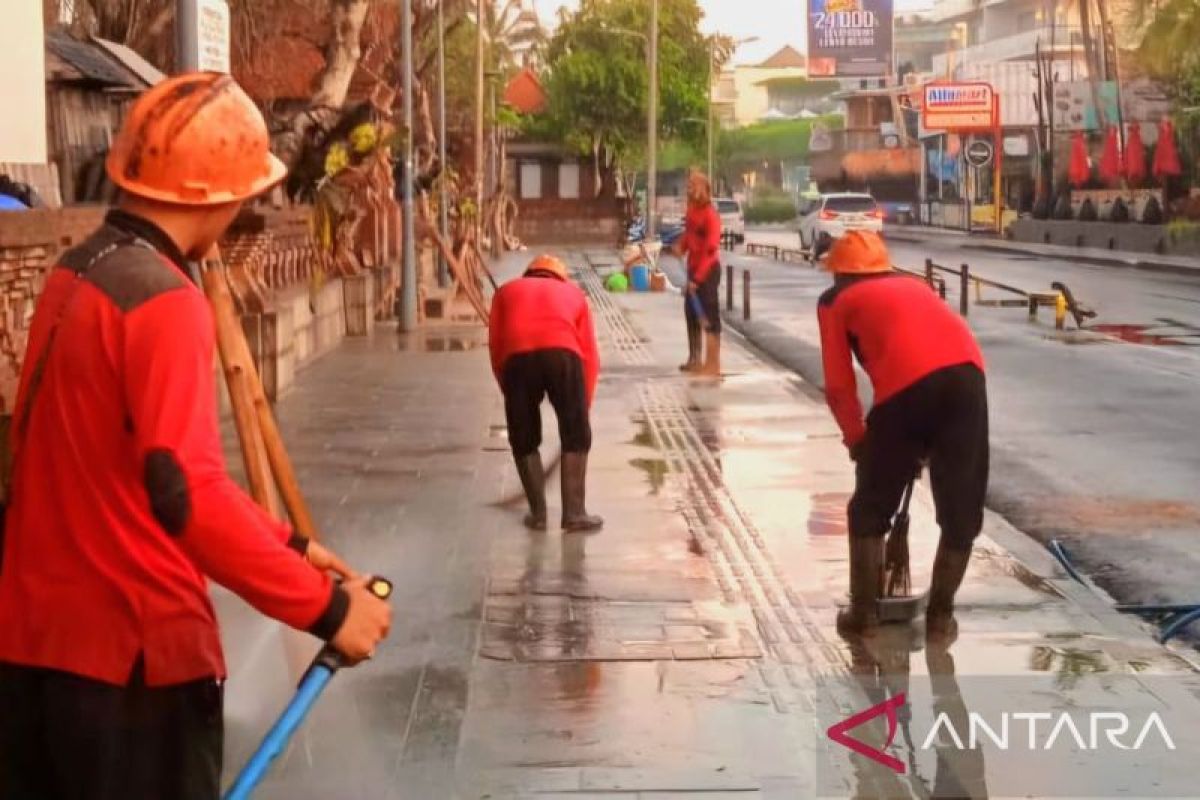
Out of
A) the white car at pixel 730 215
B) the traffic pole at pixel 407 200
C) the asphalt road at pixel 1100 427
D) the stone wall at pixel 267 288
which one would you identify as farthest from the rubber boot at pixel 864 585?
the white car at pixel 730 215

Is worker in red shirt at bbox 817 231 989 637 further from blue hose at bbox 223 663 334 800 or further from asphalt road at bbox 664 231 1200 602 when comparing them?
blue hose at bbox 223 663 334 800

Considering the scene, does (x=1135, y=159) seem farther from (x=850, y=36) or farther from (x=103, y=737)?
(x=103, y=737)

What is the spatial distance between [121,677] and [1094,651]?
5042mm

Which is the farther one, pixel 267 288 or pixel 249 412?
pixel 267 288

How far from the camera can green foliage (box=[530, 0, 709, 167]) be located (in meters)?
74.8

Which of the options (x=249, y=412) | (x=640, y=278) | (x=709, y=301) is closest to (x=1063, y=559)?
(x=249, y=412)

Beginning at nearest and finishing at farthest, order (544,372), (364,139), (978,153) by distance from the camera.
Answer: (544,372) → (364,139) → (978,153)

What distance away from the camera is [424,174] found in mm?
29391

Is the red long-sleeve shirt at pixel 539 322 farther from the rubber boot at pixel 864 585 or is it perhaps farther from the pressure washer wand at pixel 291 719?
the pressure washer wand at pixel 291 719

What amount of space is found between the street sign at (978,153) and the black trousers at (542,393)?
68.9 meters

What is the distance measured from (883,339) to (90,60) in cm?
813

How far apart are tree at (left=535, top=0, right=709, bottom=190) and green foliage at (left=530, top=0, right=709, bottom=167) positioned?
0.12 ft

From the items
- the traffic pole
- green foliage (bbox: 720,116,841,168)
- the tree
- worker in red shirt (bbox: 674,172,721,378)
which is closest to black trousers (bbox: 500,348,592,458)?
worker in red shirt (bbox: 674,172,721,378)

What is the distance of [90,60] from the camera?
13953mm
